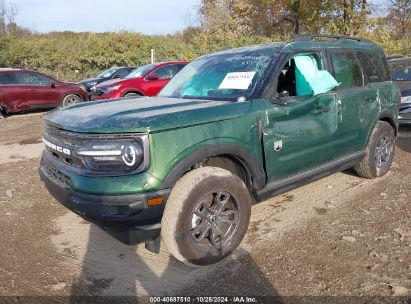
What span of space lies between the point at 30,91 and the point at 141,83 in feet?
12.7

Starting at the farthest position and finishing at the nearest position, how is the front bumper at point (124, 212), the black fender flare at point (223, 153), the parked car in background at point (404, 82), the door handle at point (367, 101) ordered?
the parked car in background at point (404, 82) → the door handle at point (367, 101) → the black fender flare at point (223, 153) → the front bumper at point (124, 212)

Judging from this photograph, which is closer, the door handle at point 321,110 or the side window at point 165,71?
the door handle at point 321,110

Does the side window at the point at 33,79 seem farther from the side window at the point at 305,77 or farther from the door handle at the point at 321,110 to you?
the door handle at the point at 321,110

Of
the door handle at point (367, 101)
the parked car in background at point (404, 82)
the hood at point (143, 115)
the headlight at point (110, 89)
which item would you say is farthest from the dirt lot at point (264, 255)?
the headlight at point (110, 89)

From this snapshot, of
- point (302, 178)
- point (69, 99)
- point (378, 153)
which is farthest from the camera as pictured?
point (69, 99)

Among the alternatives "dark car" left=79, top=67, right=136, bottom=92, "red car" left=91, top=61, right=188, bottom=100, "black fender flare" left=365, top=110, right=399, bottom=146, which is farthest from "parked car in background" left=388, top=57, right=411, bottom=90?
"dark car" left=79, top=67, right=136, bottom=92

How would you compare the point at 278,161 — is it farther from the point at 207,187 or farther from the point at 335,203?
the point at 335,203

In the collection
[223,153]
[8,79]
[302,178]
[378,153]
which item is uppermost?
[8,79]

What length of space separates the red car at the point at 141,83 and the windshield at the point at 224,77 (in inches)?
251

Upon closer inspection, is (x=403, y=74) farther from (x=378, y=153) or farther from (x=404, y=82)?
(x=378, y=153)

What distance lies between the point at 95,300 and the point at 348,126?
3155 millimetres

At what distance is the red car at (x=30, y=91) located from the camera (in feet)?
39.2

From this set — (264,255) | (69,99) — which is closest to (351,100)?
(264,255)

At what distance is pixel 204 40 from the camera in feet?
81.6
